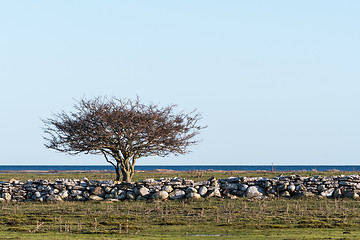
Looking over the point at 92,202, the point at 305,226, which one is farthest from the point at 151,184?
the point at 305,226

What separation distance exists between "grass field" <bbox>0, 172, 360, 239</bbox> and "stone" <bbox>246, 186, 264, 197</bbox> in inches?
37.3

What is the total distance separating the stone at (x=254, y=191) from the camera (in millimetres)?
34844

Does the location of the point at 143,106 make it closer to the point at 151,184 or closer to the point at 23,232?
the point at 151,184

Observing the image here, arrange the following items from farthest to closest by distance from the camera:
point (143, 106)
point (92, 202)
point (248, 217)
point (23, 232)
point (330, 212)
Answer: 1. point (143, 106)
2. point (92, 202)
3. point (330, 212)
4. point (248, 217)
5. point (23, 232)

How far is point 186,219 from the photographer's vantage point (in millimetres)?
25438

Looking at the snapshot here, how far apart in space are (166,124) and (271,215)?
18915 mm

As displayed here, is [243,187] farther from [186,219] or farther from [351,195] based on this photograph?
[186,219]

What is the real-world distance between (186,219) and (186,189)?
9.85 m

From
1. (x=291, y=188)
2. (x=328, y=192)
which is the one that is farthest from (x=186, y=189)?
(x=328, y=192)

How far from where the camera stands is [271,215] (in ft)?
87.0

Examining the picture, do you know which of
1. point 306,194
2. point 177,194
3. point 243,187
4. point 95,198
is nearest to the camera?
point 306,194

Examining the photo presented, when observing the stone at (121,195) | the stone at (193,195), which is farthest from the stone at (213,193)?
the stone at (121,195)

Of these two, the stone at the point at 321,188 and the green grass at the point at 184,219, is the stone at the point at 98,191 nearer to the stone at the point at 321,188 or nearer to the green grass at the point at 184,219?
the green grass at the point at 184,219

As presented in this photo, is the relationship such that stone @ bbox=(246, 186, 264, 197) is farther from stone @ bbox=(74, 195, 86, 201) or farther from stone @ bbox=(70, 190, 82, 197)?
stone @ bbox=(70, 190, 82, 197)
